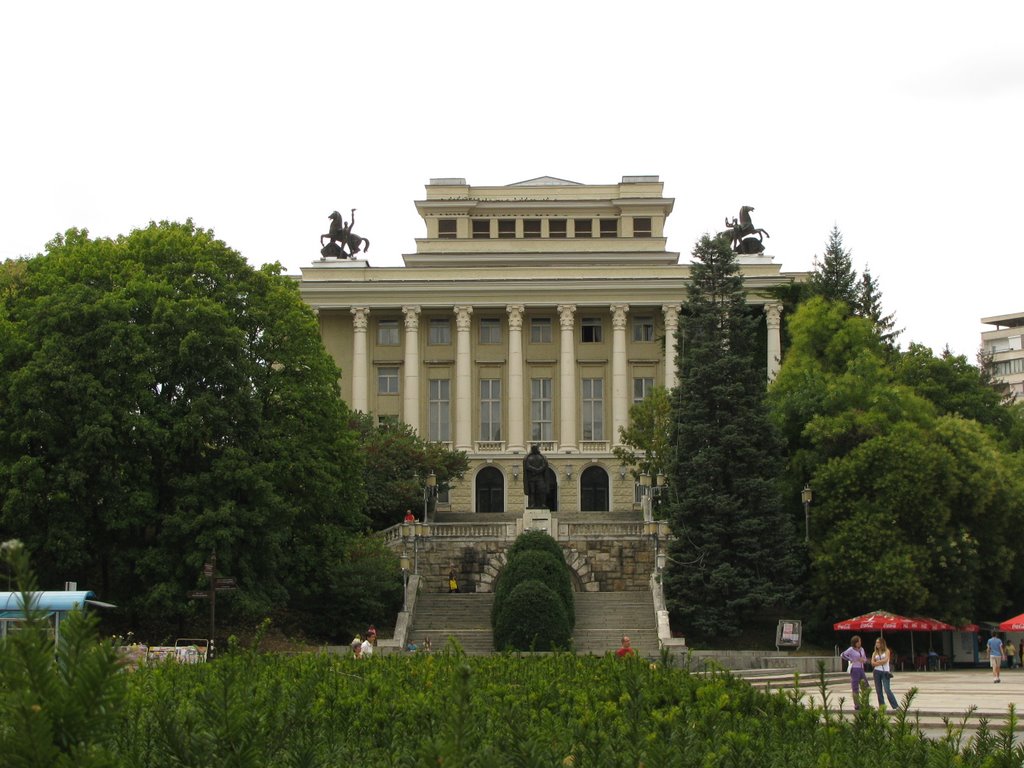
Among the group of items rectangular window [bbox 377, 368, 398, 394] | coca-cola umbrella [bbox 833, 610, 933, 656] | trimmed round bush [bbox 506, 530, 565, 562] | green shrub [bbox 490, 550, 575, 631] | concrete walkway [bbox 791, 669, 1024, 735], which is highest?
rectangular window [bbox 377, 368, 398, 394]

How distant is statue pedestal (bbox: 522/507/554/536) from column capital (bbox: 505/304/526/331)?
23.7 meters

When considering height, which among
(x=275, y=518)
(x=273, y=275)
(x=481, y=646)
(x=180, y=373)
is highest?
(x=273, y=275)

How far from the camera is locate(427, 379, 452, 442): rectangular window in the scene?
7269cm

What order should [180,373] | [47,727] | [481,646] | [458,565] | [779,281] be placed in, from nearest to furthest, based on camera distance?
1. [47,727]
2. [180,373]
3. [481,646]
4. [458,565]
5. [779,281]

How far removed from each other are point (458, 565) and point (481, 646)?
7.52 meters

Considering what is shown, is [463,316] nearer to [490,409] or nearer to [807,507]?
[490,409]

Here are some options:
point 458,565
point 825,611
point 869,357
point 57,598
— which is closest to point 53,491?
point 57,598

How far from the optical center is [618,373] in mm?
72188

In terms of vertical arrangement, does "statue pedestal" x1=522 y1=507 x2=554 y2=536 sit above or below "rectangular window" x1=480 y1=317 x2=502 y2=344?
below

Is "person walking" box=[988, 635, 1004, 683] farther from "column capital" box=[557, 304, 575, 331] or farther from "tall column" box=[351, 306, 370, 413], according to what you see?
"tall column" box=[351, 306, 370, 413]

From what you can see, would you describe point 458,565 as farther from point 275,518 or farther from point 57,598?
point 57,598

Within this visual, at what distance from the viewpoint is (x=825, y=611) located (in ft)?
151

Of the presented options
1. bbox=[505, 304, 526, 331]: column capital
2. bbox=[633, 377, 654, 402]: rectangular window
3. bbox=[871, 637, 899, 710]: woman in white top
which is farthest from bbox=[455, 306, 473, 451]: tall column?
bbox=[871, 637, 899, 710]: woman in white top

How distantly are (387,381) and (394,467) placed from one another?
52.1 feet
